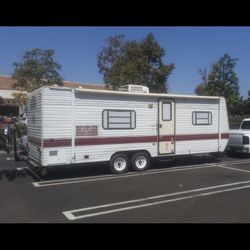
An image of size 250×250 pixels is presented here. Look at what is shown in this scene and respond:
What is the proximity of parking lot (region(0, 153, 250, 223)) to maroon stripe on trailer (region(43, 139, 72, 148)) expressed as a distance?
3.42ft

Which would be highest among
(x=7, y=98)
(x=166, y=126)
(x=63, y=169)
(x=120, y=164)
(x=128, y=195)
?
(x=7, y=98)

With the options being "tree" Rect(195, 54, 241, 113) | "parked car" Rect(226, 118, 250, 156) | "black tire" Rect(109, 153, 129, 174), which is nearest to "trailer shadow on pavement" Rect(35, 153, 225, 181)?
"black tire" Rect(109, 153, 129, 174)

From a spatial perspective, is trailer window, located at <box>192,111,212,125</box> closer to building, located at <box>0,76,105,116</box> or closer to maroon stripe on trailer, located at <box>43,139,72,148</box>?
maroon stripe on trailer, located at <box>43,139,72,148</box>

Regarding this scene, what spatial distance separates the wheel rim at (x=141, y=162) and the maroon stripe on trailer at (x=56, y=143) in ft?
8.38

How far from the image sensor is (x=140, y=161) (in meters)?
12.8

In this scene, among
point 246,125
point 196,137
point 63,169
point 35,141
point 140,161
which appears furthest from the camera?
point 246,125

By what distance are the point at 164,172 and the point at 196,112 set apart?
2.79m

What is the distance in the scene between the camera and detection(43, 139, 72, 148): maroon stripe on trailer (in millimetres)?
10906

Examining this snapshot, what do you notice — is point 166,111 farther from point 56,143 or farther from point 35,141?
point 35,141

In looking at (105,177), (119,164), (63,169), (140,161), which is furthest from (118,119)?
(63,169)

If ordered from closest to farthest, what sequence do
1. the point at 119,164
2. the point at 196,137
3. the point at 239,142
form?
the point at 119,164
the point at 196,137
the point at 239,142

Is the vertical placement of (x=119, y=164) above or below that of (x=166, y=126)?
below

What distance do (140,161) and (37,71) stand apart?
15813 mm
